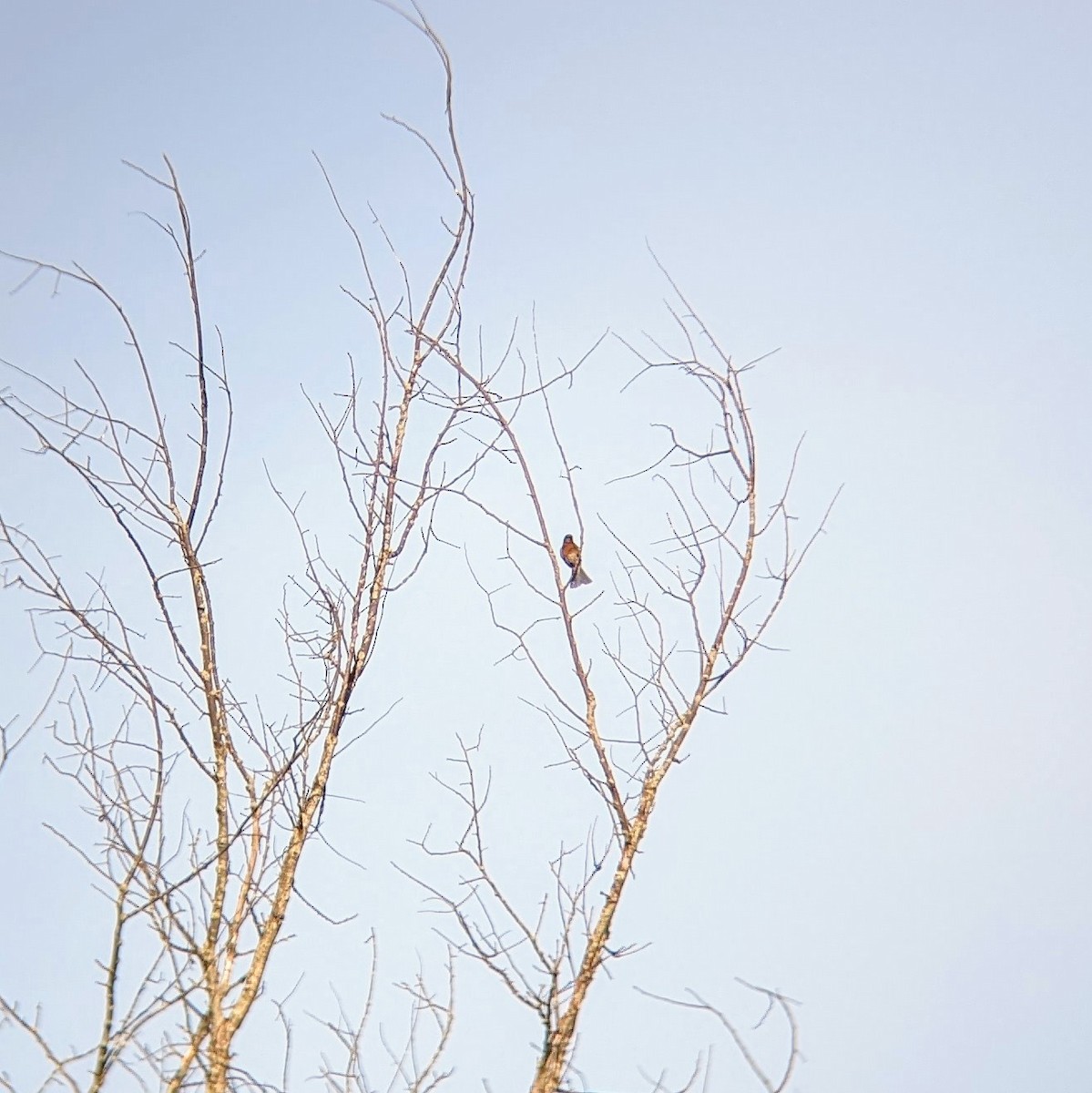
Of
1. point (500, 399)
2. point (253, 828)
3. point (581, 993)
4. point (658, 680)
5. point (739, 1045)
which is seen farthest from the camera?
point (500, 399)

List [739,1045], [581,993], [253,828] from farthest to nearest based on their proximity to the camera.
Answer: [253,828], [581,993], [739,1045]

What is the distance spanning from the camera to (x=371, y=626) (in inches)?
109

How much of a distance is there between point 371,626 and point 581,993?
35.3 inches

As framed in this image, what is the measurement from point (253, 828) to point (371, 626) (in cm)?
50

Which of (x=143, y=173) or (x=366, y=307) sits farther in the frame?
(x=366, y=307)

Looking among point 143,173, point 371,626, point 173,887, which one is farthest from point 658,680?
point 143,173

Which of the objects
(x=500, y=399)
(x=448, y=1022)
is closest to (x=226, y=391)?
(x=500, y=399)

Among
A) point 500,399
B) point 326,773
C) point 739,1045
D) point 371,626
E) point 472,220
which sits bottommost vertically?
point 739,1045

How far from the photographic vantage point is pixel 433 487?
2891mm

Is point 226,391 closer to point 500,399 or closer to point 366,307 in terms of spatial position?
point 366,307

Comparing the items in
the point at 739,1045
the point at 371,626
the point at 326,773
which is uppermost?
the point at 371,626

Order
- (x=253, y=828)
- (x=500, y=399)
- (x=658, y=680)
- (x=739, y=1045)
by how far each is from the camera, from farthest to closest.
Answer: (x=500, y=399), (x=658, y=680), (x=253, y=828), (x=739, y=1045)

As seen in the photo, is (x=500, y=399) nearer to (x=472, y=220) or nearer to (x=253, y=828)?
(x=472, y=220)

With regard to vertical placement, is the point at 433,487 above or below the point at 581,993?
above
